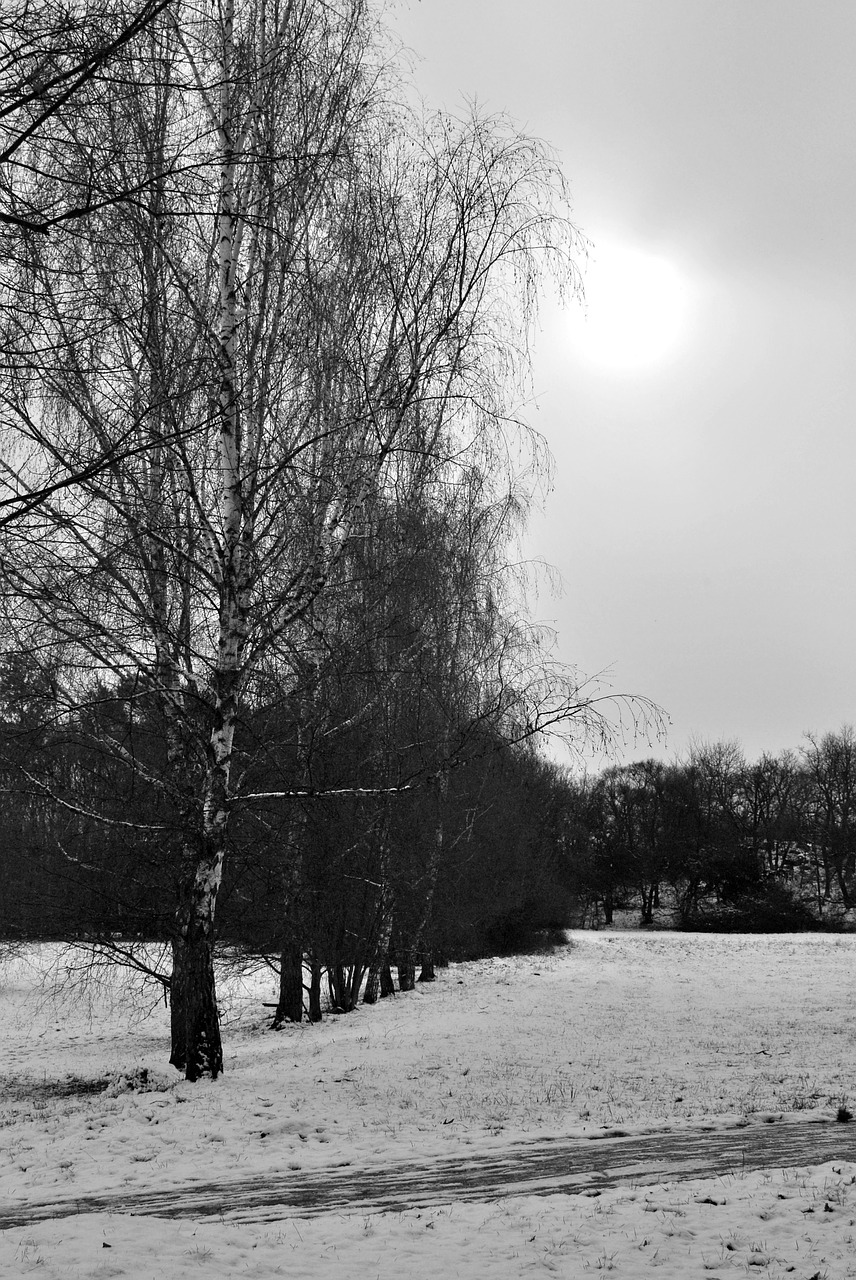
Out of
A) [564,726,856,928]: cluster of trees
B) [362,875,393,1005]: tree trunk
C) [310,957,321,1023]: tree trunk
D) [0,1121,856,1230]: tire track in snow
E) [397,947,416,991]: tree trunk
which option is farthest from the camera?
[564,726,856,928]: cluster of trees

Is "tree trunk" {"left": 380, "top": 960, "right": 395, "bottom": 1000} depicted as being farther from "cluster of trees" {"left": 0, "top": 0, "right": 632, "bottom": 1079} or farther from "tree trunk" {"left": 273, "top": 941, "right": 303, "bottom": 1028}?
"cluster of trees" {"left": 0, "top": 0, "right": 632, "bottom": 1079}

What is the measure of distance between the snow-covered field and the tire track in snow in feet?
0.69

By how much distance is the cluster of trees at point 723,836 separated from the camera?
A: 50.2m

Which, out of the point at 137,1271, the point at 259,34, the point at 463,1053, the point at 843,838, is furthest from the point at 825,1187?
the point at 843,838

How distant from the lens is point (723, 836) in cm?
5456

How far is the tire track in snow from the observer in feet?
19.0

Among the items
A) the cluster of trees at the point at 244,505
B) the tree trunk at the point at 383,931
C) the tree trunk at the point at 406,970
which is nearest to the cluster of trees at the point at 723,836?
the tree trunk at the point at 406,970

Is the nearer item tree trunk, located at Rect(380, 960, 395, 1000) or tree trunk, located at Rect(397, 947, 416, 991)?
tree trunk, located at Rect(397, 947, 416, 991)

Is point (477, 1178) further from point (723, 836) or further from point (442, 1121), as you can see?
point (723, 836)

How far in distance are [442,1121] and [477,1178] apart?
6.43 feet

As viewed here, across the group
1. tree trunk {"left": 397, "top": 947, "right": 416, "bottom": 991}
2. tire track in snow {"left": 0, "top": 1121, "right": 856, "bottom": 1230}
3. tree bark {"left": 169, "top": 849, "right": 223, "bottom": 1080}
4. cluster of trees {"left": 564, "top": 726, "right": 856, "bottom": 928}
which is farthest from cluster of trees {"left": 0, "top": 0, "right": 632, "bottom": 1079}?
cluster of trees {"left": 564, "top": 726, "right": 856, "bottom": 928}

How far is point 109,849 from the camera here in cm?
1250

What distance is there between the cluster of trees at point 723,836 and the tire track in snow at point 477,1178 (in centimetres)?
4110

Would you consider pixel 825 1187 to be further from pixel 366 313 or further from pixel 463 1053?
pixel 366 313
